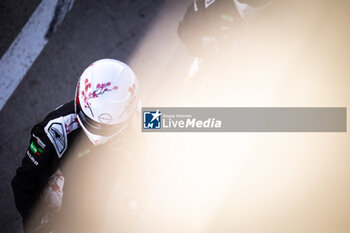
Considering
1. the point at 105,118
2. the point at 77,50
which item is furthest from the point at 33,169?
the point at 77,50

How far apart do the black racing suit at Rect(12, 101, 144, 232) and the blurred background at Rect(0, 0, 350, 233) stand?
405 mm

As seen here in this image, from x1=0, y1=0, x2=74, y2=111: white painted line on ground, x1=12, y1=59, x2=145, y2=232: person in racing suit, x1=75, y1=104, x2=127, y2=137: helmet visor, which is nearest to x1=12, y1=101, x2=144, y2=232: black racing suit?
x1=12, y1=59, x2=145, y2=232: person in racing suit

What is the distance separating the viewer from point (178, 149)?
395 cm

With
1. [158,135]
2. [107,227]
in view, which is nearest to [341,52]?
[158,135]

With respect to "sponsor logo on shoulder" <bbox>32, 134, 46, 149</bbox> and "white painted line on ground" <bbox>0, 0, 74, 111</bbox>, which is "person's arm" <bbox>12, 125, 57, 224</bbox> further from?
"white painted line on ground" <bbox>0, 0, 74, 111</bbox>

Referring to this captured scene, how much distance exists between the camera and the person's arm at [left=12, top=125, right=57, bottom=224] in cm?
225

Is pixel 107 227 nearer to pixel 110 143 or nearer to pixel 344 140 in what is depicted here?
pixel 110 143

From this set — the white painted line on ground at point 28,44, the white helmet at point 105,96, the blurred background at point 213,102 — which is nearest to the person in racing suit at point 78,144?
the white helmet at point 105,96

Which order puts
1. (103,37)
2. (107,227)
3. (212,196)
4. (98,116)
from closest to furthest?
(98,116) → (107,227) → (212,196) → (103,37)

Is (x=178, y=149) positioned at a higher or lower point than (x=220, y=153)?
higher

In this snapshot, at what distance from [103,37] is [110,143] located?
210 centimetres

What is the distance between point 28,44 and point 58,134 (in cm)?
236

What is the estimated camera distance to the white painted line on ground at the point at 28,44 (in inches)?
150

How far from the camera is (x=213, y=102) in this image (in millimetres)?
4016
